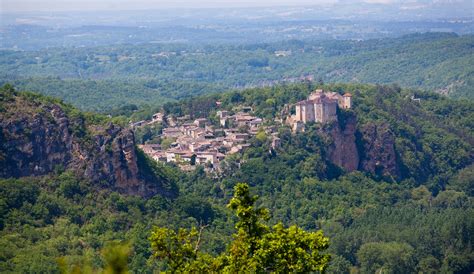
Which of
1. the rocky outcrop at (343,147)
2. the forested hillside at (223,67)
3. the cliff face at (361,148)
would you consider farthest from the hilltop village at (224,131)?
the forested hillside at (223,67)

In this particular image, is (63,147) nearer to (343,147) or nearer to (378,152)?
(343,147)

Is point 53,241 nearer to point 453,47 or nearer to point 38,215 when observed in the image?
point 38,215

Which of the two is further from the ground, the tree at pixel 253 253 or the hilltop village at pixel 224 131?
the tree at pixel 253 253

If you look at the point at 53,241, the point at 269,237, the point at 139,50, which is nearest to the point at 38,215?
the point at 53,241

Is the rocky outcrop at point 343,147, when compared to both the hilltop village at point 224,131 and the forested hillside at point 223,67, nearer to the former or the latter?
the hilltop village at point 224,131

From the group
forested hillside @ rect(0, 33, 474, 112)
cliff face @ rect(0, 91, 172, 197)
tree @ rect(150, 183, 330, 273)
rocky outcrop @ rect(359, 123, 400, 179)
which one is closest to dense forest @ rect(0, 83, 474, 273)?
rocky outcrop @ rect(359, 123, 400, 179)
